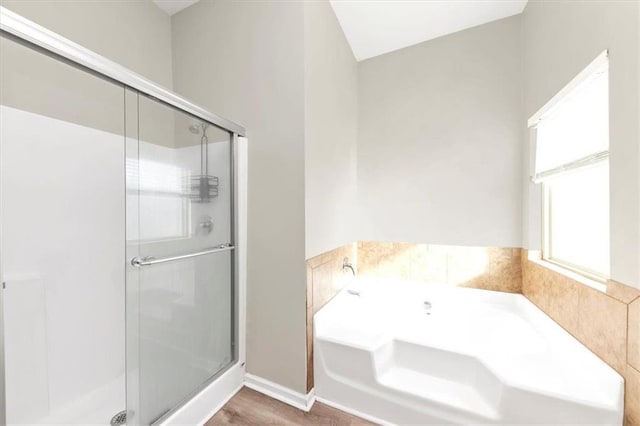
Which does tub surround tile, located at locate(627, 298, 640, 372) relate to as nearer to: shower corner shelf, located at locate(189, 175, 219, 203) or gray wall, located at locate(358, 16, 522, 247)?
Result: gray wall, located at locate(358, 16, 522, 247)

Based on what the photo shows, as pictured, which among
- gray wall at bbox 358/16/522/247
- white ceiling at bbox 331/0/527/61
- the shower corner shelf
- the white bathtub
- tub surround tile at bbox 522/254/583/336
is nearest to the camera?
the white bathtub

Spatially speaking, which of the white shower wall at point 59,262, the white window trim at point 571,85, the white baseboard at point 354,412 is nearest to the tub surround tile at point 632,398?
the white baseboard at point 354,412

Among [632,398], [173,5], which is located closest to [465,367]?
[632,398]

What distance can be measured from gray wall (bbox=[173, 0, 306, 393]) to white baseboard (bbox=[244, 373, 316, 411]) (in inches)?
1.3

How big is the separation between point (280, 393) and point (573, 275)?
1801 mm

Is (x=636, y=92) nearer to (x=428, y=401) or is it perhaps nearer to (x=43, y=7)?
(x=428, y=401)

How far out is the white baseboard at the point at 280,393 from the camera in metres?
1.46

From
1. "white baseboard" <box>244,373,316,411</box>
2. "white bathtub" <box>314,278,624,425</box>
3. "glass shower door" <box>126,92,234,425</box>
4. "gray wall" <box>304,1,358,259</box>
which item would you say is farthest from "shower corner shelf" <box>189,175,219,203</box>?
"white baseboard" <box>244,373,316,411</box>

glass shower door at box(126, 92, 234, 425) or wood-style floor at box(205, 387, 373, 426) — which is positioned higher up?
glass shower door at box(126, 92, 234, 425)

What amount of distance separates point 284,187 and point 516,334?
1.74 metres

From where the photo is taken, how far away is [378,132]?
2.33 m

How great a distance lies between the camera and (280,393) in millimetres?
1524

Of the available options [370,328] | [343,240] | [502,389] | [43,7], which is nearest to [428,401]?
[502,389]

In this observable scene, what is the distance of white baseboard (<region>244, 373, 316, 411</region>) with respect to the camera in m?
1.46
